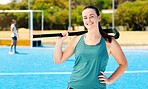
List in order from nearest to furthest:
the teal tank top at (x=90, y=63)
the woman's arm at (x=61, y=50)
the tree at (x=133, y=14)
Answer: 1. the teal tank top at (x=90, y=63)
2. the woman's arm at (x=61, y=50)
3. the tree at (x=133, y=14)

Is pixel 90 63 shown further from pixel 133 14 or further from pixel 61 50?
pixel 133 14

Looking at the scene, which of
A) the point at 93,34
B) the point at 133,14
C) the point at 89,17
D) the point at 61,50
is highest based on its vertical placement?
the point at 133,14

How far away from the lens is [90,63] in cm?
273

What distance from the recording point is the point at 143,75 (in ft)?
28.7

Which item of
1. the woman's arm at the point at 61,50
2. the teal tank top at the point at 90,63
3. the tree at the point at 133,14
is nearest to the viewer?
the teal tank top at the point at 90,63

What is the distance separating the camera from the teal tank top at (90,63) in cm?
271

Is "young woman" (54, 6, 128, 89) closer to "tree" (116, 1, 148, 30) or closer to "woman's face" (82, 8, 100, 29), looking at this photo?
"woman's face" (82, 8, 100, 29)

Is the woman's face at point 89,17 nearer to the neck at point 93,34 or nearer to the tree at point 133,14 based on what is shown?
the neck at point 93,34

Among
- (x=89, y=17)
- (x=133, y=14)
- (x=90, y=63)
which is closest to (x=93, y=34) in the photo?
(x=89, y=17)

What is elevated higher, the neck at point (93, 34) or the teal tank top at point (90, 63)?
the neck at point (93, 34)

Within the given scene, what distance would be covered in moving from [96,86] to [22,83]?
4992 millimetres

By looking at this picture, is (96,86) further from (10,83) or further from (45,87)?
(10,83)

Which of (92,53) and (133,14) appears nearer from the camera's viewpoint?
(92,53)

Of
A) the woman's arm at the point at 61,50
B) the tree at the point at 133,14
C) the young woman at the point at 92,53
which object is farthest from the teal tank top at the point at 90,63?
the tree at the point at 133,14
